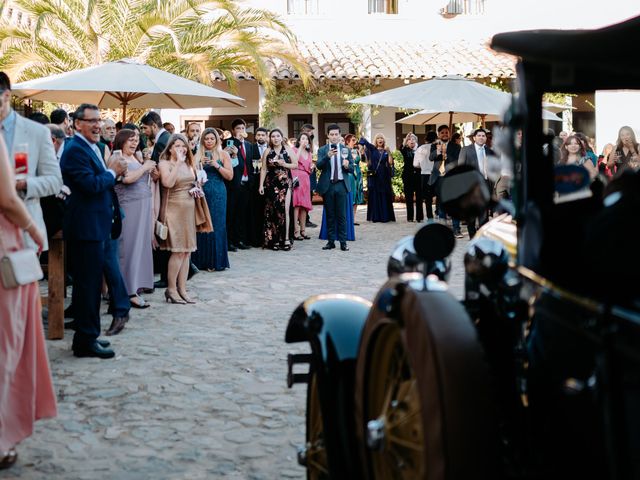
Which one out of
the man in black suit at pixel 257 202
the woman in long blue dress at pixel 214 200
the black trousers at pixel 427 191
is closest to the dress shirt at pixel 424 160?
the black trousers at pixel 427 191

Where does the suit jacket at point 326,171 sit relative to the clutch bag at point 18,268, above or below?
above

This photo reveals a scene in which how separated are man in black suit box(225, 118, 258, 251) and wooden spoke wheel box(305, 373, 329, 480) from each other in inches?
440

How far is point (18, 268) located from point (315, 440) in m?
1.97

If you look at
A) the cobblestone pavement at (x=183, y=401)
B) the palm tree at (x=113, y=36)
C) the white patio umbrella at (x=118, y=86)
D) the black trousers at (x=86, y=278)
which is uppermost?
the palm tree at (x=113, y=36)

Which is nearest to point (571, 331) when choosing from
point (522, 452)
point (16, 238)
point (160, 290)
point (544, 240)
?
point (544, 240)

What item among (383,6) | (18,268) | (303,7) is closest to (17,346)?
(18,268)

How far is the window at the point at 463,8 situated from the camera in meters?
31.8

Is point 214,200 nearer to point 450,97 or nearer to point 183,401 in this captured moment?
point 450,97

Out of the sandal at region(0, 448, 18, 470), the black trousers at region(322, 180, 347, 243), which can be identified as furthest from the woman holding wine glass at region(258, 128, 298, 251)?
the sandal at region(0, 448, 18, 470)

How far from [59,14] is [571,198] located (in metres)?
18.6

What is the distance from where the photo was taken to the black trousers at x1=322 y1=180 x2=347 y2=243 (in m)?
15.7

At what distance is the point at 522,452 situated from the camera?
275 centimetres

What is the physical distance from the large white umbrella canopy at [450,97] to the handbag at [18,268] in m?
11.1

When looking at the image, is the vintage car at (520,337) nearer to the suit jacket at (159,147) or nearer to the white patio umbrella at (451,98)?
the suit jacket at (159,147)
